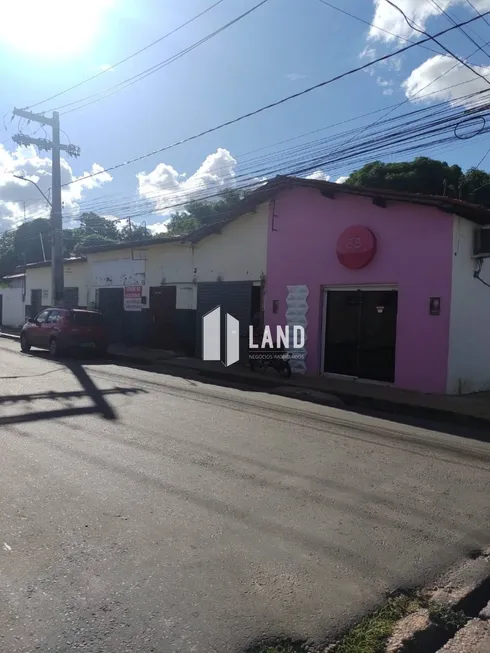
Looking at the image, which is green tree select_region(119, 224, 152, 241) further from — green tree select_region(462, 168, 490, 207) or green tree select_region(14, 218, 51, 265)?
green tree select_region(462, 168, 490, 207)

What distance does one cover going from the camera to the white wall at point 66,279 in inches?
925

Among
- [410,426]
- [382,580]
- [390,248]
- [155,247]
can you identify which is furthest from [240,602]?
[155,247]

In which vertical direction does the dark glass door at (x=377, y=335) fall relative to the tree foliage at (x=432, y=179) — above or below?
below

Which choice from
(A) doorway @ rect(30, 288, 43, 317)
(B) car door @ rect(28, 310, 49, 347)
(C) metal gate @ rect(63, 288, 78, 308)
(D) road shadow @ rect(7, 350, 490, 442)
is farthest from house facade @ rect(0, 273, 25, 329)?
(D) road shadow @ rect(7, 350, 490, 442)

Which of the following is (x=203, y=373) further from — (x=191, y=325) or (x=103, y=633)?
(x=103, y=633)

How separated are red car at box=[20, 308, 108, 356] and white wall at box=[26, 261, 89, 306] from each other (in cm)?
615

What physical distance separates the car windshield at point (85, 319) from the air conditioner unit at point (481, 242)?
1119cm

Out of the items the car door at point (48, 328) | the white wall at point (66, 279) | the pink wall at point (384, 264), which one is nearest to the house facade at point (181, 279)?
the white wall at point (66, 279)

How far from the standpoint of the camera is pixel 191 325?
691 inches

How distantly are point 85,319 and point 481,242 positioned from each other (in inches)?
451

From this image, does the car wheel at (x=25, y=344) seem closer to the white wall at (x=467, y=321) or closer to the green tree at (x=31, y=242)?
the white wall at (x=467, y=321)

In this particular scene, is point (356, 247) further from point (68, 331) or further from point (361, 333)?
point (68, 331)

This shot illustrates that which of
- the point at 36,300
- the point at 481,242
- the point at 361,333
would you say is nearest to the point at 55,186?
the point at 36,300

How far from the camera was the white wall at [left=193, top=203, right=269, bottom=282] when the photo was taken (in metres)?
15.2
